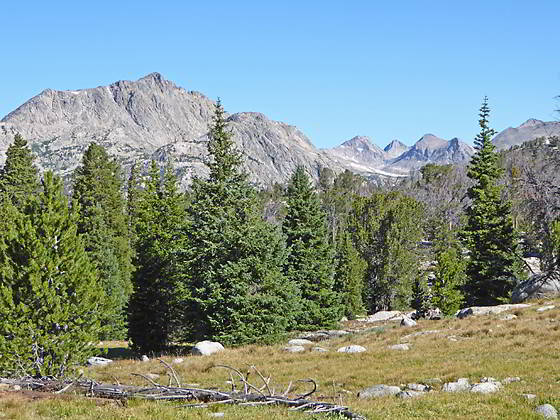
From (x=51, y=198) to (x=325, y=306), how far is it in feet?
84.7

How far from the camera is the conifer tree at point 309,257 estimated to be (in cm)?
3948

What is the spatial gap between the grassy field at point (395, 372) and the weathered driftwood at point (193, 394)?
0.95 ft

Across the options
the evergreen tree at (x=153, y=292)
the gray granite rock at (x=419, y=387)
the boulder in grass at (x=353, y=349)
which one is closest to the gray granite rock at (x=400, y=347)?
the boulder in grass at (x=353, y=349)

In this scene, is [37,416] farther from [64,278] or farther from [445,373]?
[445,373]

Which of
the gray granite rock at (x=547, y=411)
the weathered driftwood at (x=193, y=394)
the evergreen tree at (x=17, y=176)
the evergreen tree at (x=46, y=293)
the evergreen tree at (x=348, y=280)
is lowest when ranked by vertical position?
the evergreen tree at (x=348, y=280)

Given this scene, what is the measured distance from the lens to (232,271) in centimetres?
2948

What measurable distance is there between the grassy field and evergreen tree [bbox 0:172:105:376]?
2229 mm

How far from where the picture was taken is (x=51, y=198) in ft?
65.5

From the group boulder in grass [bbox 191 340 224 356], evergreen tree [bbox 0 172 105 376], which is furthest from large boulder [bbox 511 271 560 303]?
evergreen tree [bbox 0 172 105 376]

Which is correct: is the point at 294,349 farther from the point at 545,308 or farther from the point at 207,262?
the point at 545,308

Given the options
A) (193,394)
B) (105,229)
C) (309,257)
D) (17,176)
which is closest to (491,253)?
A: (309,257)

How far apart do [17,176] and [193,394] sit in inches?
2150

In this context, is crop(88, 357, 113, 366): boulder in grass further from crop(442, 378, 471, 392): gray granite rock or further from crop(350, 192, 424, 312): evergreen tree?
crop(350, 192, 424, 312): evergreen tree

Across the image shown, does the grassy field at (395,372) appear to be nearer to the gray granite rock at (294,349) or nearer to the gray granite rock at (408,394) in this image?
the gray granite rock at (408,394)
